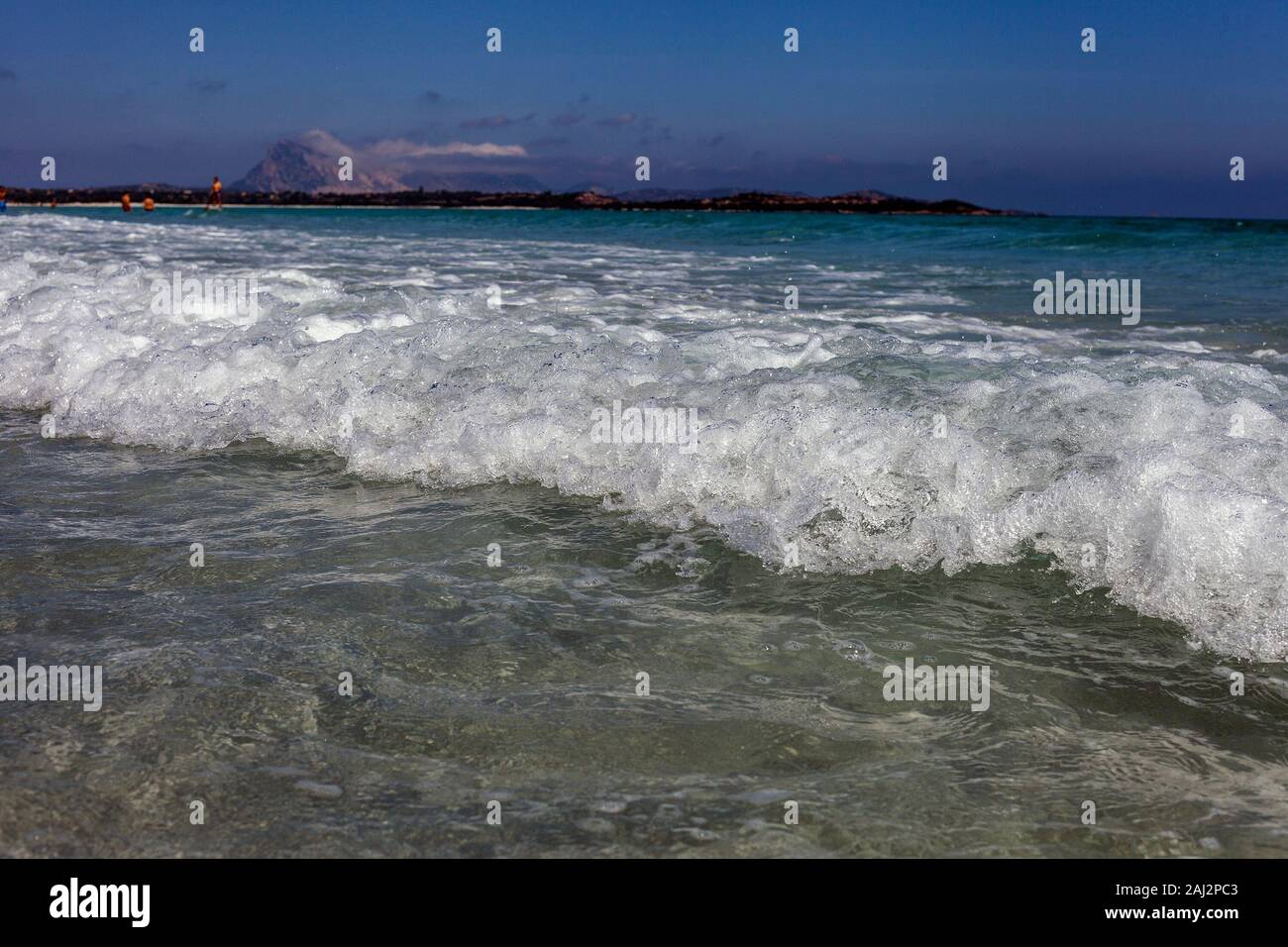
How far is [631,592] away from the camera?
372 cm

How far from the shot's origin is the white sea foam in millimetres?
3943

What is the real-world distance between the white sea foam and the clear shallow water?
2 cm

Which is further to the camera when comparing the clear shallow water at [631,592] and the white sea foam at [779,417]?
the white sea foam at [779,417]

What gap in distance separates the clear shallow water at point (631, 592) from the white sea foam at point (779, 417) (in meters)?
0.02

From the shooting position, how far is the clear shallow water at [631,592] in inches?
95.3

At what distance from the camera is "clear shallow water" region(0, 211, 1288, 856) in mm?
2420

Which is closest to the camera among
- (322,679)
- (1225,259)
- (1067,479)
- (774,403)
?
(322,679)

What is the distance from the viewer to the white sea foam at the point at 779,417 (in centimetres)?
394

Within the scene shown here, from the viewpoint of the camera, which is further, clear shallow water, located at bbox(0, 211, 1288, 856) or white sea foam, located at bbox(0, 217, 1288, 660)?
white sea foam, located at bbox(0, 217, 1288, 660)

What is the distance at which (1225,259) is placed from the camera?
18.5 metres

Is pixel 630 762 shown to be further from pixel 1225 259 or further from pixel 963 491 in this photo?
pixel 1225 259

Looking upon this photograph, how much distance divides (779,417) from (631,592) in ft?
5.58
